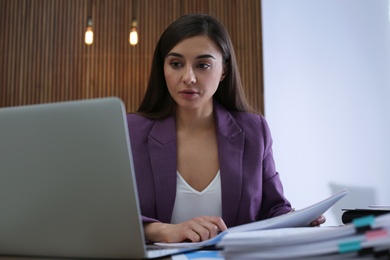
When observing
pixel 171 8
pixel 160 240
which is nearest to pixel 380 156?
pixel 171 8

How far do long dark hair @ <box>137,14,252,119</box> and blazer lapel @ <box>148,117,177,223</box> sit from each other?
14 centimetres

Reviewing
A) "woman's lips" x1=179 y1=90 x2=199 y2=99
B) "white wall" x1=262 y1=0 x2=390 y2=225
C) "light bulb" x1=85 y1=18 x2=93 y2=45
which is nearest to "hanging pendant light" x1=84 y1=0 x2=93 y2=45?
"light bulb" x1=85 y1=18 x2=93 y2=45

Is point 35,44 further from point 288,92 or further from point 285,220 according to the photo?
point 285,220

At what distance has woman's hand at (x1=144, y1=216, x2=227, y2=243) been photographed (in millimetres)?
1183

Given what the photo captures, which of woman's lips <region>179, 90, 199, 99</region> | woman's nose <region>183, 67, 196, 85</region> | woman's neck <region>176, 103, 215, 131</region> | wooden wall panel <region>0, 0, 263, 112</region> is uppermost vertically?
wooden wall panel <region>0, 0, 263, 112</region>

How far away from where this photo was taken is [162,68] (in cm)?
202

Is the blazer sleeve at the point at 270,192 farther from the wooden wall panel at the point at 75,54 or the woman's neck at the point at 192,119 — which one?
the wooden wall panel at the point at 75,54

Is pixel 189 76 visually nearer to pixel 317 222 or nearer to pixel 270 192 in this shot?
pixel 270 192

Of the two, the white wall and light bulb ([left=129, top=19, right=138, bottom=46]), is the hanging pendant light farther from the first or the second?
the white wall

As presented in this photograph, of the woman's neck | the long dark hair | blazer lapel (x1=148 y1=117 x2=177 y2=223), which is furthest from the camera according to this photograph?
the woman's neck

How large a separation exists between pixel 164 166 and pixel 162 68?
0.50 meters

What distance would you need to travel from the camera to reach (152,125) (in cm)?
194

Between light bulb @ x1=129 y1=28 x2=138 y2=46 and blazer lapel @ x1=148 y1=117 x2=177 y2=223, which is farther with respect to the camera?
light bulb @ x1=129 y1=28 x2=138 y2=46

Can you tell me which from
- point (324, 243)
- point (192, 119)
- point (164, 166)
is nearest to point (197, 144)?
point (192, 119)
